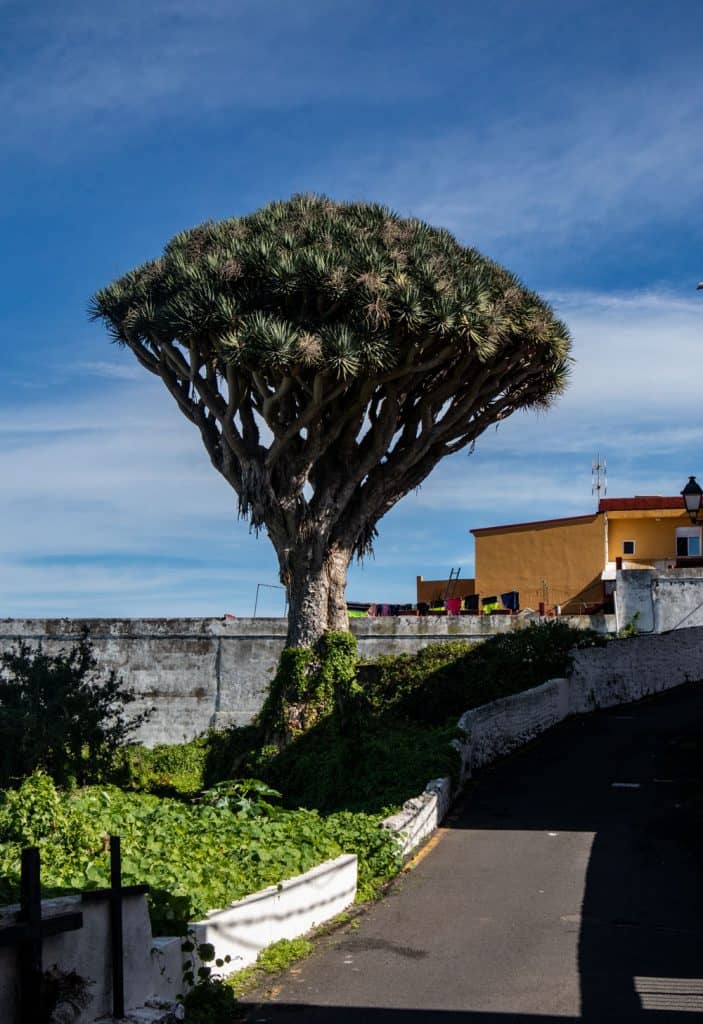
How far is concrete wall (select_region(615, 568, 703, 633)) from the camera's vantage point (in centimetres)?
3362

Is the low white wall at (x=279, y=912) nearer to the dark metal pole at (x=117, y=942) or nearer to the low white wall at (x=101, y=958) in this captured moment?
the low white wall at (x=101, y=958)

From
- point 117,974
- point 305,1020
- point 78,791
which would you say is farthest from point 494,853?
point 78,791

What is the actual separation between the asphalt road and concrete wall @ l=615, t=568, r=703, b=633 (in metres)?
13.8

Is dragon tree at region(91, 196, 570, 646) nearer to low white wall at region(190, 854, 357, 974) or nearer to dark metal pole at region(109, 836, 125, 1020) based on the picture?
low white wall at region(190, 854, 357, 974)

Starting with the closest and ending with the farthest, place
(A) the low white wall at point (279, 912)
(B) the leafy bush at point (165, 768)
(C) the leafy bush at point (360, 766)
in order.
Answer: (A) the low white wall at point (279, 912) < (C) the leafy bush at point (360, 766) < (B) the leafy bush at point (165, 768)

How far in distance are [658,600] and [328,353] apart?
1632cm

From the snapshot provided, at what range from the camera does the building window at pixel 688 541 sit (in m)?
44.5

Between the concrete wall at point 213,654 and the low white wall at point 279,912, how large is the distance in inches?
746

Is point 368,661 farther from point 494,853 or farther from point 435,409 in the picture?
point 494,853

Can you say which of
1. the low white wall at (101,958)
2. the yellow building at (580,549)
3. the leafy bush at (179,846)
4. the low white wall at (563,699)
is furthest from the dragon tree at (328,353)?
the yellow building at (580,549)

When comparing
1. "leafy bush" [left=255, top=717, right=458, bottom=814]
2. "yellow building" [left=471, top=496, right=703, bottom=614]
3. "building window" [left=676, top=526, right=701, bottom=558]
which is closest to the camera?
"leafy bush" [left=255, top=717, right=458, bottom=814]

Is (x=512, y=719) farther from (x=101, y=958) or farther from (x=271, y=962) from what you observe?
(x=101, y=958)

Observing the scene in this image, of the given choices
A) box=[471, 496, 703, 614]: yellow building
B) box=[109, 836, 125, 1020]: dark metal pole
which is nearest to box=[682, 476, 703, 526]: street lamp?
box=[109, 836, 125, 1020]: dark metal pole

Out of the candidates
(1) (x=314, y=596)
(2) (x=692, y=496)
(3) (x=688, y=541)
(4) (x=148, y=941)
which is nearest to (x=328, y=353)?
(1) (x=314, y=596)
